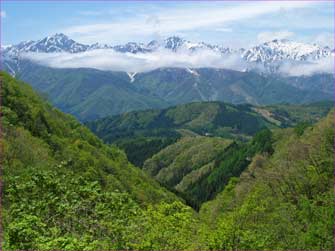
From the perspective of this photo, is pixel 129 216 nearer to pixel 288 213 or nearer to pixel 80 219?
pixel 80 219

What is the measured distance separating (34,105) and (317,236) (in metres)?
79.8

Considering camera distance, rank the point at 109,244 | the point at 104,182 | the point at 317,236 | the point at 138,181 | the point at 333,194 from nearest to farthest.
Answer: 1. the point at 109,244
2. the point at 317,236
3. the point at 333,194
4. the point at 104,182
5. the point at 138,181

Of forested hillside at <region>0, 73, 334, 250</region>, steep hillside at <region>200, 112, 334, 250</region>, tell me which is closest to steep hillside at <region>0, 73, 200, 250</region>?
forested hillside at <region>0, 73, 334, 250</region>

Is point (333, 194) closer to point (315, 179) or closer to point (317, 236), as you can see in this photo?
point (317, 236)

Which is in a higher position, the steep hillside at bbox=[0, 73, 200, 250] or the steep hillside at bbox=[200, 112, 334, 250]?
the steep hillside at bbox=[0, 73, 200, 250]

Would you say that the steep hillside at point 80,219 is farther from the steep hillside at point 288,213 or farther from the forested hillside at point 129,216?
the steep hillside at point 288,213

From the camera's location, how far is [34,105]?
107625 millimetres

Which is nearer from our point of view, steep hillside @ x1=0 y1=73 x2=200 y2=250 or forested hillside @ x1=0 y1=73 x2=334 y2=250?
steep hillside @ x1=0 y1=73 x2=200 y2=250

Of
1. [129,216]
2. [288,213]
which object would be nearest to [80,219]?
[129,216]

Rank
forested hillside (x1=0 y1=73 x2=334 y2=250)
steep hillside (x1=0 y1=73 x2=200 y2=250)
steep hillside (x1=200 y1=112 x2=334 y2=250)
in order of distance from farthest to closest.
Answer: steep hillside (x1=200 y1=112 x2=334 y2=250) < forested hillside (x1=0 y1=73 x2=334 y2=250) < steep hillside (x1=0 y1=73 x2=200 y2=250)

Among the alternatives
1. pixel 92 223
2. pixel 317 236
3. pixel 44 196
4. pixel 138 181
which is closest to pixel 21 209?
pixel 44 196

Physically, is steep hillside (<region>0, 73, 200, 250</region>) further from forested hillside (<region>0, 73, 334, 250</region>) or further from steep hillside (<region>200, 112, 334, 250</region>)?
steep hillside (<region>200, 112, 334, 250</region>)

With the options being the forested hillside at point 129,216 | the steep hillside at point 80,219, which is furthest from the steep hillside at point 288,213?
the steep hillside at point 80,219

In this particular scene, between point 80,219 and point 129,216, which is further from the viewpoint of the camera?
point 129,216
